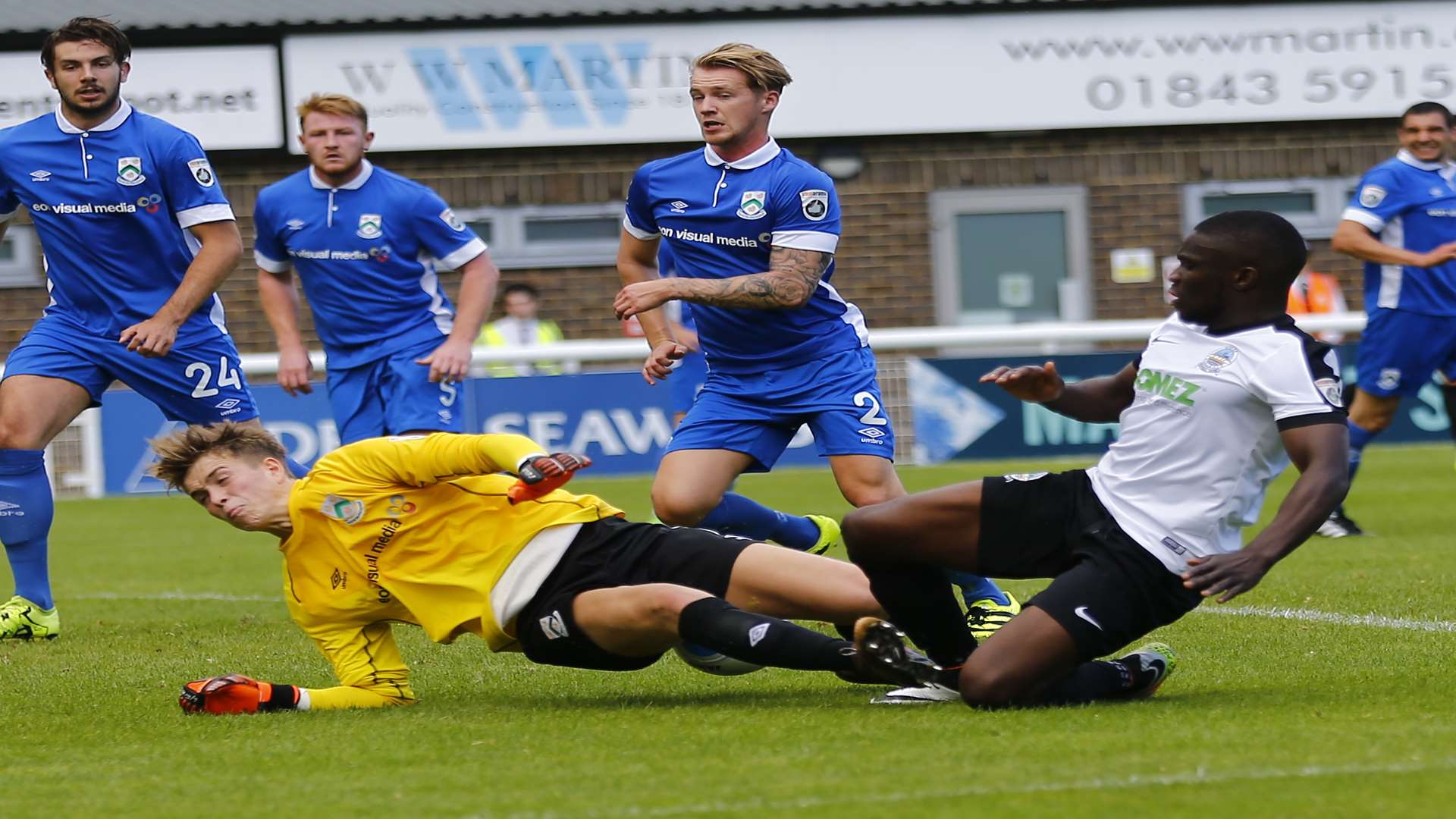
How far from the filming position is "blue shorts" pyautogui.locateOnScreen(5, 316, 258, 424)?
739 centimetres

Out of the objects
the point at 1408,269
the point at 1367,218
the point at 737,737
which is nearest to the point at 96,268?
the point at 737,737

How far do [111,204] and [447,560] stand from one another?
2763 millimetres

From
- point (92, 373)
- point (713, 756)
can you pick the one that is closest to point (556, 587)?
point (713, 756)

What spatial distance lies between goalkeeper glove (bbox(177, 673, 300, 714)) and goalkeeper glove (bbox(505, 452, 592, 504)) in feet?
3.27

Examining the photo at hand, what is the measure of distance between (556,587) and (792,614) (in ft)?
2.06

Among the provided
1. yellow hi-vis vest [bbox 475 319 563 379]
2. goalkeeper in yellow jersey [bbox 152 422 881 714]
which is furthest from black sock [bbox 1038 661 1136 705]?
yellow hi-vis vest [bbox 475 319 563 379]

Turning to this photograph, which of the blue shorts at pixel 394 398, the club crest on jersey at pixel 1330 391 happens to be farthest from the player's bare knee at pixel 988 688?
the blue shorts at pixel 394 398

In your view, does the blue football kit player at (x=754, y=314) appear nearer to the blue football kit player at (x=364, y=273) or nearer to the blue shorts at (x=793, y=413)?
the blue shorts at (x=793, y=413)

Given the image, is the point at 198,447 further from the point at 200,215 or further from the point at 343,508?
the point at 200,215

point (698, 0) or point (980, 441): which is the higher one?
point (698, 0)

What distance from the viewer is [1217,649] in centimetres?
622

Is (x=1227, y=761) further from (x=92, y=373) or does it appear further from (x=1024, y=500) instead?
(x=92, y=373)

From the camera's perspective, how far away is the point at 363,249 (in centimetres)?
835

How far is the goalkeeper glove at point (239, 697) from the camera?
529cm
